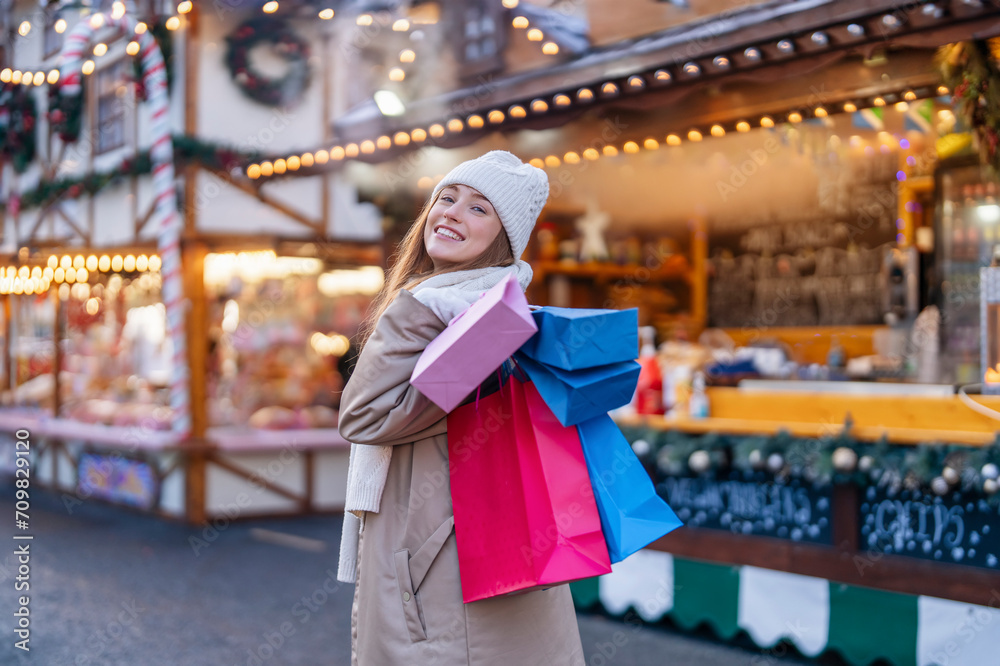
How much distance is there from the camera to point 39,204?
10.9 m

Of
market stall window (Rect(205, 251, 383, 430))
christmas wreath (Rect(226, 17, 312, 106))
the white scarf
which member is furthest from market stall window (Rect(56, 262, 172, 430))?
the white scarf

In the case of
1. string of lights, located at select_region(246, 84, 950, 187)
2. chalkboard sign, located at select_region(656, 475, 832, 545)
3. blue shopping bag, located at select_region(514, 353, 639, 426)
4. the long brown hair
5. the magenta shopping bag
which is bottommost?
chalkboard sign, located at select_region(656, 475, 832, 545)

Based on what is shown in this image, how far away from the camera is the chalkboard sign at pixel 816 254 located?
7.50 m

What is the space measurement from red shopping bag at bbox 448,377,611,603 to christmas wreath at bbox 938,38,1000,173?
10.5 feet

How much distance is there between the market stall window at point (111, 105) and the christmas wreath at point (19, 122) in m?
1.64

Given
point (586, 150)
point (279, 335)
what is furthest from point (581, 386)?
point (279, 335)

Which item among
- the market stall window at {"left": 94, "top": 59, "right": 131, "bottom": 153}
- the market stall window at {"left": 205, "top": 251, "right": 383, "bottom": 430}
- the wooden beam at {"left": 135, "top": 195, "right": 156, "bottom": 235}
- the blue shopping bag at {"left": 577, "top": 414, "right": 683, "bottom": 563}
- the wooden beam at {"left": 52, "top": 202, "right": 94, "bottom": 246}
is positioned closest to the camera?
the blue shopping bag at {"left": 577, "top": 414, "right": 683, "bottom": 563}

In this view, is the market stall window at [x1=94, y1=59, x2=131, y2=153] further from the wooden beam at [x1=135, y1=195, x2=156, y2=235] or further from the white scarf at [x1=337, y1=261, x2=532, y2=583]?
the white scarf at [x1=337, y1=261, x2=532, y2=583]

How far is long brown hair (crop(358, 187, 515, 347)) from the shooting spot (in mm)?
2133

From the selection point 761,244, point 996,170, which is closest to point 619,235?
point 761,244

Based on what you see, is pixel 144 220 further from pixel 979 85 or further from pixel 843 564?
pixel 979 85

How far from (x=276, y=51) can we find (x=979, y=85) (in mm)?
6857

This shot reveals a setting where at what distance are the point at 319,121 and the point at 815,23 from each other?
6058mm

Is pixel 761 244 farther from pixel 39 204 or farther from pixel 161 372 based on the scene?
pixel 39 204
